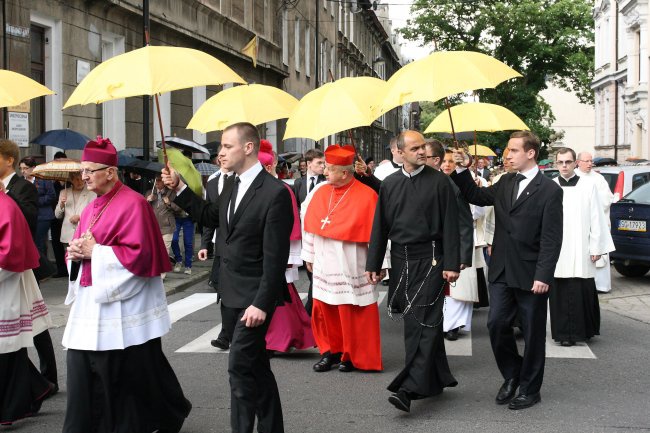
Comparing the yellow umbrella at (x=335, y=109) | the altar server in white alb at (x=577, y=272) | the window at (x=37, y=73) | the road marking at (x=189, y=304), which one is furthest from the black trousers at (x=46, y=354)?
the window at (x=37, y=73)

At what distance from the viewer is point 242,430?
523 centimetres

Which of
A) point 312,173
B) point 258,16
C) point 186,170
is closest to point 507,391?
point 186,170

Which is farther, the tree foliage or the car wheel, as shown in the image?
the tree foliage

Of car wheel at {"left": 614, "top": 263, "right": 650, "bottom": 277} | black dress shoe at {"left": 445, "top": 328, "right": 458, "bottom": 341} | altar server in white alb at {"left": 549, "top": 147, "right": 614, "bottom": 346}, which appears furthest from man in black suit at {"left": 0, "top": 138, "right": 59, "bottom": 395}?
car wheel at {"left": 614, "top": 263, "right": 650, "bottom": 277}

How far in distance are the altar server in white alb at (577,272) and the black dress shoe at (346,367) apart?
92.1 inches

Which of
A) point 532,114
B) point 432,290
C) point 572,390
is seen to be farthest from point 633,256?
point 532,114

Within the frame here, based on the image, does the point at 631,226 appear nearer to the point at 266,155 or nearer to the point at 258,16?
the point at 266,155

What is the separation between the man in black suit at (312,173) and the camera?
1106 centimetres

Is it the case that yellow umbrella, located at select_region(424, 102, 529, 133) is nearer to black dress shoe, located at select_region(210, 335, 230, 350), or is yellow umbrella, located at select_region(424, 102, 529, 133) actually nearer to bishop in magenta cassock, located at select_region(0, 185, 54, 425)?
black dress shoe, located at select_region(210, 335, 230, 350)

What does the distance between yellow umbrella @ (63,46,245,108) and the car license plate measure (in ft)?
29.5

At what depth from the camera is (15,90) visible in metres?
7.89

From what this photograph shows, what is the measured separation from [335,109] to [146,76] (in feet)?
7.54

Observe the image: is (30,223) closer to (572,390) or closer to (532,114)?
(572,390)

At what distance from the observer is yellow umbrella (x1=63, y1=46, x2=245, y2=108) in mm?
6133
